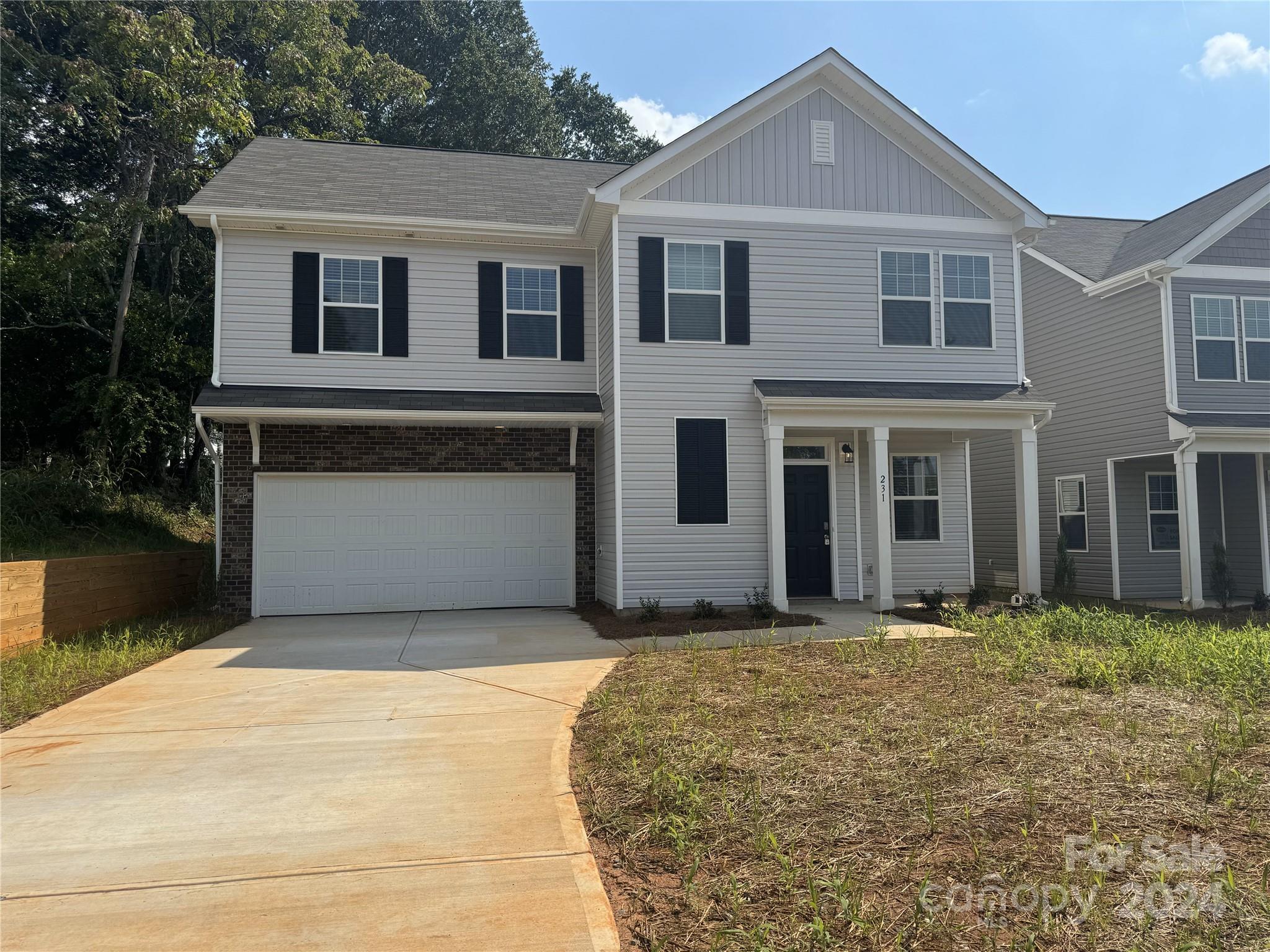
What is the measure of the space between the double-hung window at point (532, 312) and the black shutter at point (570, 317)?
0.20 feet

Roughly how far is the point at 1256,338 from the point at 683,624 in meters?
11.4

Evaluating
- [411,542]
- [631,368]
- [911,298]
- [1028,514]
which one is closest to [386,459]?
[411,542]

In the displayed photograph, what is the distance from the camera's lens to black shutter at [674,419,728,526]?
38.7 feet

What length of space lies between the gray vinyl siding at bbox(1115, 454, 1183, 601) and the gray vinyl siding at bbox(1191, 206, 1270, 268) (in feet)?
11.3

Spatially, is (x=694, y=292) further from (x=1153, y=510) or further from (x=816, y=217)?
(x=1153, y=510)

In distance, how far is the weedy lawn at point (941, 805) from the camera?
10.2 feet

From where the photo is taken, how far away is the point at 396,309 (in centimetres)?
1268

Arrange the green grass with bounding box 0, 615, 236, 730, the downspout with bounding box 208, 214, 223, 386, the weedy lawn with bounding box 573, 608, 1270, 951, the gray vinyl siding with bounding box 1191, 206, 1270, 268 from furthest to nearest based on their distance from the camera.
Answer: the gray vinyl siding with bounding box 1191, 206, 1270, 268, the downspout with bounding box 208, 214, 223, 386, the green grass with bounding box 0, 615, 236, 730, the weedy lawn with bounding box 573, 608, 1270, 951

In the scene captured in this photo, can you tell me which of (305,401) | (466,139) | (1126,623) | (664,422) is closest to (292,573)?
(305,401)

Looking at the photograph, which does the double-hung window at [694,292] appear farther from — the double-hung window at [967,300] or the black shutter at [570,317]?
the double-hung window at [967,300]

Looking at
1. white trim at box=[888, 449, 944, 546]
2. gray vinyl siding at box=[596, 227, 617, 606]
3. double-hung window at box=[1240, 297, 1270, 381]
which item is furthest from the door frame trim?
double-hung window at box=[1240, 297, 1270, 381]

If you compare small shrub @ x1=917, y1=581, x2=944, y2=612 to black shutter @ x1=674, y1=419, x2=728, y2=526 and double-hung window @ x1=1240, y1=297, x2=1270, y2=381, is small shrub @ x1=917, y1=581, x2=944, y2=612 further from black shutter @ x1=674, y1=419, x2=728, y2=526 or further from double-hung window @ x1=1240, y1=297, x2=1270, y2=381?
double-hung window @ x1=1240, y1=297, x2=1270, y2=381

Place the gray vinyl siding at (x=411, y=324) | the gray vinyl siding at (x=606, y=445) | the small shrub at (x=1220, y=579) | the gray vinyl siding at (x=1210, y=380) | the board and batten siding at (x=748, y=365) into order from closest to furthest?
1. the board and batten siding at (x=748, y=365)
2. the gray vinyl siding at (x=606, y=445)
3. the gray vinyl siding at (x=411, y=324)
4. the small shrub at (x=1220, y=579)
5. the gray vinyl siding at (x=1210, y=380)

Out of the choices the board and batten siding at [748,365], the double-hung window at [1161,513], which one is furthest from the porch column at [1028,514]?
the double-hung window at [1161,513]
